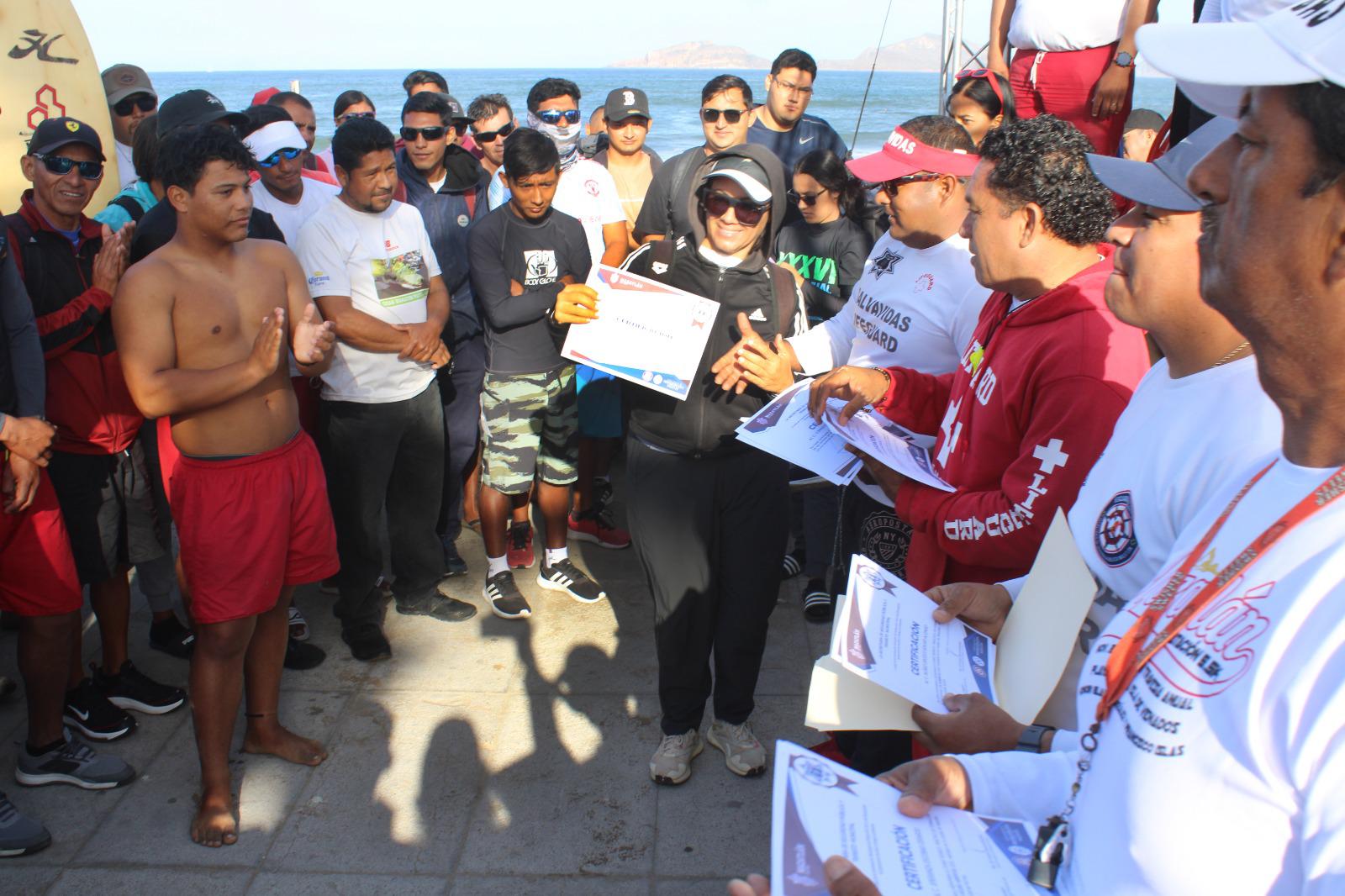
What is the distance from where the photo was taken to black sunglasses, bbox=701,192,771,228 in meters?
3.03

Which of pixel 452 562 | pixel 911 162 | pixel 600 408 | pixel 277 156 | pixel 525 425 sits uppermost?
pixel 911 162

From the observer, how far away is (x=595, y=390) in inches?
205

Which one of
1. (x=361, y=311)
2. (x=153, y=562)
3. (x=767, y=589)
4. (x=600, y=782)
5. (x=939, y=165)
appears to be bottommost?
(x=600, y=782)

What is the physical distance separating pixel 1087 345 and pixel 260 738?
298 cm

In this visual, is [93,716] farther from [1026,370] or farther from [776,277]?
[1026,370]

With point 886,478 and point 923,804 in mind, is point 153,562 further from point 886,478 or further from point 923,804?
point 923,804

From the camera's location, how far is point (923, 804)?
135cm

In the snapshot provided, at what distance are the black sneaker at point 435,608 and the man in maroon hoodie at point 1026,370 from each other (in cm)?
251

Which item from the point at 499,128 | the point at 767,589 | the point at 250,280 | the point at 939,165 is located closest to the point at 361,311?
the point at 250,280

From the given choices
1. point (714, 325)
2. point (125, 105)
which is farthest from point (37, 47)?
point (714, 325)

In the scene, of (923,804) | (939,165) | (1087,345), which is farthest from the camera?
(939,165)

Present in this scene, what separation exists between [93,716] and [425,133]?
10.2 feet

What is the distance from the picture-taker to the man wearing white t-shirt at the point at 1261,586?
2.77ft

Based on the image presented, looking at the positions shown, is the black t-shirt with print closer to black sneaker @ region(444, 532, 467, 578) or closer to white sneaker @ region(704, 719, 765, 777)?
black sneaker @ region(444, 532, 467, 578)
